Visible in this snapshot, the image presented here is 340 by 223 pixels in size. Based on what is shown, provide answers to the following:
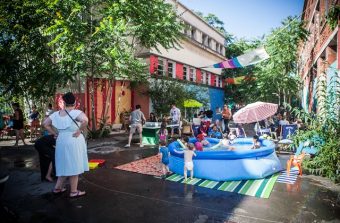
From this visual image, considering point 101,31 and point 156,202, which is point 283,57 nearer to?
point 101,31

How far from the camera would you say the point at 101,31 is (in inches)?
491

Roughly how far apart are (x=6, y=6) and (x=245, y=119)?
12.2 meters

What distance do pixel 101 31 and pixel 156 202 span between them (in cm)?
918

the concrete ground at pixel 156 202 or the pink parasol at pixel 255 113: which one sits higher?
the pink parasol at pixel 255 113

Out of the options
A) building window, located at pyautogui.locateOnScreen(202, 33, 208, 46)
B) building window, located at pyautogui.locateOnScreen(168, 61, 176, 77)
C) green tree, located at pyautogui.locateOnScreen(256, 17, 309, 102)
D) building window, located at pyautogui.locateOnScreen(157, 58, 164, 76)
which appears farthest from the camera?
building window, located at pyautogui.locateOnScreen(202, 33, 208, 46)

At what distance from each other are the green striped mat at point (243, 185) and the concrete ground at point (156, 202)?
0.22 meters

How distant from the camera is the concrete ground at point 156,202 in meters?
4.95

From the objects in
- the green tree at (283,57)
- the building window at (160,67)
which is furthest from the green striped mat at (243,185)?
the building window at (160,67)

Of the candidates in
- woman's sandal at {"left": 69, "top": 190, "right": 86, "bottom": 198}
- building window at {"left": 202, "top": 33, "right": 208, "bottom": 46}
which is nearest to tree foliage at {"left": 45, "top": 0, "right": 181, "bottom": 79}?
woman's sandal at {"left": 69, "top": 190, "right": 86, "bottom": 198}

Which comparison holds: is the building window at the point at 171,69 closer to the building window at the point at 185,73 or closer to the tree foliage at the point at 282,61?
the building window at the point at 185,73

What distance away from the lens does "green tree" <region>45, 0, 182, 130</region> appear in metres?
12.4

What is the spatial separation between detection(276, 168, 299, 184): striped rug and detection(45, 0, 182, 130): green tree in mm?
8243

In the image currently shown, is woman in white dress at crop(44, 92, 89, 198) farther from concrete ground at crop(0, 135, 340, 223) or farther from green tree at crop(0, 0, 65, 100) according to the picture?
green tree at crop(0, 0, 65, 100)

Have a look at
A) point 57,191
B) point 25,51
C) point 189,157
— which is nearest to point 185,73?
point 25,51
